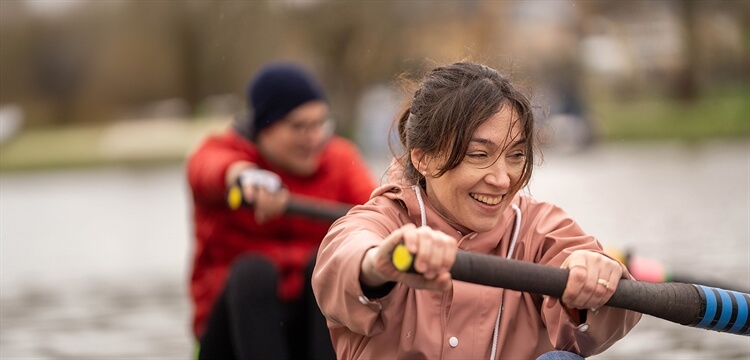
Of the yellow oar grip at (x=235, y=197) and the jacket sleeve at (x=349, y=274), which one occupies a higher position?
the jacket sleeve at (x=349, y=274)

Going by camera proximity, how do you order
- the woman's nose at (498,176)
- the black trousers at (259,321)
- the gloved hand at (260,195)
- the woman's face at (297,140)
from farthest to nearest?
the woman's face at (297,140), the gloved hand at (260,195), the black trousers at (259,321), the woman's nose at (498,176)

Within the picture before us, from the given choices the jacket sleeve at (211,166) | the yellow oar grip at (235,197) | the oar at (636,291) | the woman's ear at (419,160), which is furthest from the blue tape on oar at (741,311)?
the jacket sleeve at (211,166)

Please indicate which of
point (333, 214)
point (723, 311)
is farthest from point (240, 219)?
point (723, 311)

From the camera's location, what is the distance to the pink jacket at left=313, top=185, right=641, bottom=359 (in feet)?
8.37

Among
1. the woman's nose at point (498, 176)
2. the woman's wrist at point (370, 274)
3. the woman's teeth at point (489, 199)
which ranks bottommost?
the woman's wrist at point (370, 274)

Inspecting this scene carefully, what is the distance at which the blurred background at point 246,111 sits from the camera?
7.16m

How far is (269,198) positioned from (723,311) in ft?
7.12

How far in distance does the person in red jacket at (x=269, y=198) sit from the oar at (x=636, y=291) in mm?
1655

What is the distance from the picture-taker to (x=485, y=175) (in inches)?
105

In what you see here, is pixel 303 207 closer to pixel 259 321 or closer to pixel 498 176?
pixel 259 321

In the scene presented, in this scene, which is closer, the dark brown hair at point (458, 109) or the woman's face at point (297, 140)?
the dark brown hair at point (458, 109)

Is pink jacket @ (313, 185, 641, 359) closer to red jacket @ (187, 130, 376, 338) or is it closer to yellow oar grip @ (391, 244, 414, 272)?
yellow oar grip @ (391, 244, 414, 272)

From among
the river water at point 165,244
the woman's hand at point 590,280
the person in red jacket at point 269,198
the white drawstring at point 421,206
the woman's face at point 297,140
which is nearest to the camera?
the woman's hand at point 590,280

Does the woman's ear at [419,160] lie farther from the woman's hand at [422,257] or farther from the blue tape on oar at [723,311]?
the blue tape on oar at [723,311]
